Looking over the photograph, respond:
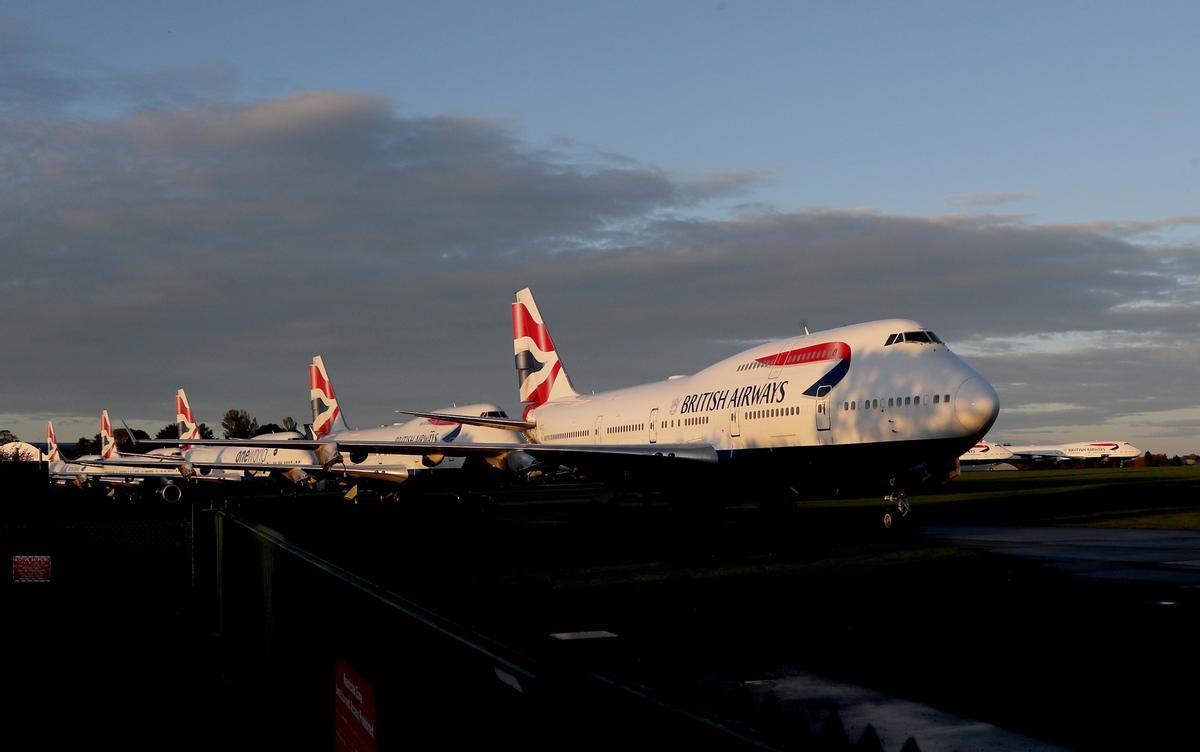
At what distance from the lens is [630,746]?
2252mm

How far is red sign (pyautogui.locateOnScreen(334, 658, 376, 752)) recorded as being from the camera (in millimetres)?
4250

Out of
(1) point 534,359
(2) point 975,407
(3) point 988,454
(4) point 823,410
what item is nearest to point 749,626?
(2) point 975,407

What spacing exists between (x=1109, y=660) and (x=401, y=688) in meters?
7.53

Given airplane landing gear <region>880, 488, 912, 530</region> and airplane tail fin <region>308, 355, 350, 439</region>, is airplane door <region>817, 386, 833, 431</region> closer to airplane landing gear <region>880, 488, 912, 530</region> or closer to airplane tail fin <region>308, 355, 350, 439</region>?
airplane landing gear <region>880, 488, 912, 530</region>

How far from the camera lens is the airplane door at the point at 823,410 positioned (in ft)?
86.5

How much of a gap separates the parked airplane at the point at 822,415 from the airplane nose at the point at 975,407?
0.9 inches

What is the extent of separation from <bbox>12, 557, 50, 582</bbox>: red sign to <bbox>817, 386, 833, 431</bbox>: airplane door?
60.9 feet

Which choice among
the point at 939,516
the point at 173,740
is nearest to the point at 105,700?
the point at 173,740

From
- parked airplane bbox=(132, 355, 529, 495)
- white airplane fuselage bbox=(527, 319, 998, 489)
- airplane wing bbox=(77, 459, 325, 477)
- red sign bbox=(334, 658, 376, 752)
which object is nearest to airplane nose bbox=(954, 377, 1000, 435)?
white airplane fuselage bbox=(527, 319, 998, 489)

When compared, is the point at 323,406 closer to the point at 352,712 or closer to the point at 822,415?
the point at 822,415

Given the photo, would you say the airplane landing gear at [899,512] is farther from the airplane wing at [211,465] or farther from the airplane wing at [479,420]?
the airplane wing at [211,465]

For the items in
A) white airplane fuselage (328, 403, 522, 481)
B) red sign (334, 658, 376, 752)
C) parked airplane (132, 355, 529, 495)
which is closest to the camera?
red sign (334, 658, 376, 752)

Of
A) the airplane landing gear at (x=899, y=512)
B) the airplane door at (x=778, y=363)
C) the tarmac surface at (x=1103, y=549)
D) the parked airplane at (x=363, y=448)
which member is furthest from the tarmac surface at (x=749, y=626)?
the parked airplane at (x=363, y=448)

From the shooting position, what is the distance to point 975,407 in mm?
23234
